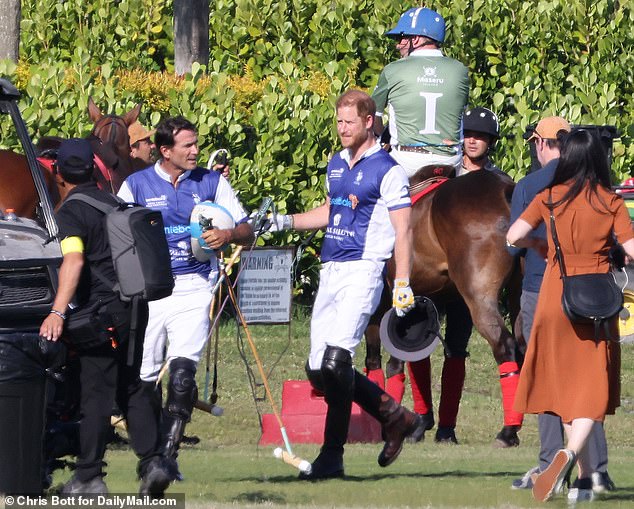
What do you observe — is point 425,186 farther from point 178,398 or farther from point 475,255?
point 178,398

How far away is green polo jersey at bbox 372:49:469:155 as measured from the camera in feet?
42.7

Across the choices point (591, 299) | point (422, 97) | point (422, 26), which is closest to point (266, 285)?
point (422, 97)

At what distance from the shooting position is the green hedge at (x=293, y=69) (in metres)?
16.7

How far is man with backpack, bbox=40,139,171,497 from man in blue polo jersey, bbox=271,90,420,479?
1311mm

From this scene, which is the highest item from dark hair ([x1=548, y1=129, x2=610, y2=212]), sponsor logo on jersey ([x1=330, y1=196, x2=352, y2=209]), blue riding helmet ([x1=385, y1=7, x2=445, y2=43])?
blue riding helmet ([x1=385, y1=7, x2=445, y2=43])

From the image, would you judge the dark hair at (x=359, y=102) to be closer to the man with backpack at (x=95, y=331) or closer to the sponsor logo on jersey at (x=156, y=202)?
the sponsor logo on jersey at (x=156, y=202)

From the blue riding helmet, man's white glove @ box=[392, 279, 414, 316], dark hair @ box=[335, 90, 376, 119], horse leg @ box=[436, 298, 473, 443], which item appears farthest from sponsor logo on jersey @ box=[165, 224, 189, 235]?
the blue riding helmet

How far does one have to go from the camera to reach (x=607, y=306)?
8.47 metres

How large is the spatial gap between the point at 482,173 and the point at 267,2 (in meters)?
8.78

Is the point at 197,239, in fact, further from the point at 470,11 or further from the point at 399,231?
the point at 470,11

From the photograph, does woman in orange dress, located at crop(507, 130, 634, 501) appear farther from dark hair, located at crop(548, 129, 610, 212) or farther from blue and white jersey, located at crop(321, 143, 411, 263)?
blue and white jersey, located at crop(321, 143, 411, 263)

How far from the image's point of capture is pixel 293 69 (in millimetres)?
18594

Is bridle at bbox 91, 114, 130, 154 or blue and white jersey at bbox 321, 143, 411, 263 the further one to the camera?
bridle at bbox 91, 114, 130, 154

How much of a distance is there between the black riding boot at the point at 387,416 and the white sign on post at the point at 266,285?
10.3 ft
